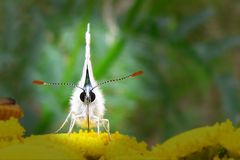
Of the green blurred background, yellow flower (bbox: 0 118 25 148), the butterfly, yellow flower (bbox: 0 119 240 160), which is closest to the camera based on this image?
yellow flower (bbox: 0 119 240 160)

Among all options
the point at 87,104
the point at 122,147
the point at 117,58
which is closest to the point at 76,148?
the point at 122,147

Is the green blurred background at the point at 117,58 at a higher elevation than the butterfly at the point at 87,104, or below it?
higher

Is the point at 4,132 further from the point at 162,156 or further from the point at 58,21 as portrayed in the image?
the point at 58,21

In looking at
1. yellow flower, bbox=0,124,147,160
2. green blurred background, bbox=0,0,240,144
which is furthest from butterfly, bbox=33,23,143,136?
green blurred background, bbox=0,0,240,144

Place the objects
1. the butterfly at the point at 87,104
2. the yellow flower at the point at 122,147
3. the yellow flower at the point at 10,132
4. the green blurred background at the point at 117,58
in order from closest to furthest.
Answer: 1. the yellow flower at the point at 122,147
2. the yellow flower at the point at 10,132
3. the butterfly at the point at 87,104
4. the green blurred background at the point at 117,58

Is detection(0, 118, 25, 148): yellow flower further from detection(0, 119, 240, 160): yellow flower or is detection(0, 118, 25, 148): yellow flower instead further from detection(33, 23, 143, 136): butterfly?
detection(33, 23, 143, 136): butterfly

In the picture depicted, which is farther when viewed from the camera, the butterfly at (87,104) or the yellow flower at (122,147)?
the butterfly at (87,104)

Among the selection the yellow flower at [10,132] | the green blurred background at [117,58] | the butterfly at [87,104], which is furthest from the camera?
the green blurred background at [117,58]

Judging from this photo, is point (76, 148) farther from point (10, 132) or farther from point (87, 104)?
point (87, 104)

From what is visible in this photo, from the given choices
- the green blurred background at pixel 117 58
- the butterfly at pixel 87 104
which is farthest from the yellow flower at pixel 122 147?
the green blurred background at pixel 117 58

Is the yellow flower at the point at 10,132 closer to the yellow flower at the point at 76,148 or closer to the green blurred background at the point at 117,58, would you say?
the yellow flower at the point at 76,148
